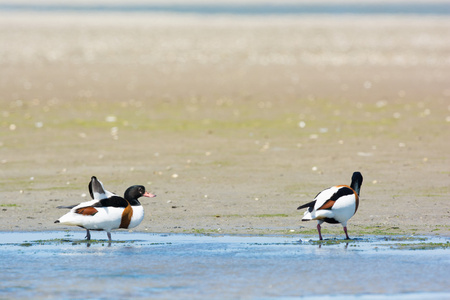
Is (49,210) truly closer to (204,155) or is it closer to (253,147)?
(204,155)

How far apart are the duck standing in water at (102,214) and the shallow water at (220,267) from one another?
0.24 m

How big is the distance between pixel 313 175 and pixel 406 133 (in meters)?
5.00

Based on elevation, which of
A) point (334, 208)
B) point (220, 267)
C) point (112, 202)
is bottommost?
point (220, 267)

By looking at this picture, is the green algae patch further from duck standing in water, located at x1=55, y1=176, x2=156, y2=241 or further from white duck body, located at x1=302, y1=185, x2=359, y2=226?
duck standing in water, located at x1=55, y1=176, x2=156, y2=241

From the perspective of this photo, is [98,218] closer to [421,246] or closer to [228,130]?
[421,246]

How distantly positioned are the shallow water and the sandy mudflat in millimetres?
771

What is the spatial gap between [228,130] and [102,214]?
9786 mm

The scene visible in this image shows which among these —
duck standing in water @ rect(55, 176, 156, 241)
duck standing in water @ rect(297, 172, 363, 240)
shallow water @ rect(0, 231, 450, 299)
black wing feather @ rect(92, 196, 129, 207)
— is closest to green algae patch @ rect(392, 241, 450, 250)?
shallow water @ rect(0, 231, 450, 299)

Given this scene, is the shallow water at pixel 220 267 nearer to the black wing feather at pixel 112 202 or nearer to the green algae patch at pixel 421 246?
the green algae patch at pixel 421 246

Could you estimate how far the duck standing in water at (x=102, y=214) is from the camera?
422 inches

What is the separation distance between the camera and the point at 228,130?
66.5 ft

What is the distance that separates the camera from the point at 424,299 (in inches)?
324

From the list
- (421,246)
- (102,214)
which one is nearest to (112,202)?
(102,214)

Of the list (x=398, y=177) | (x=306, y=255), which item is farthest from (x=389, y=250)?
(x=398, y=177)
